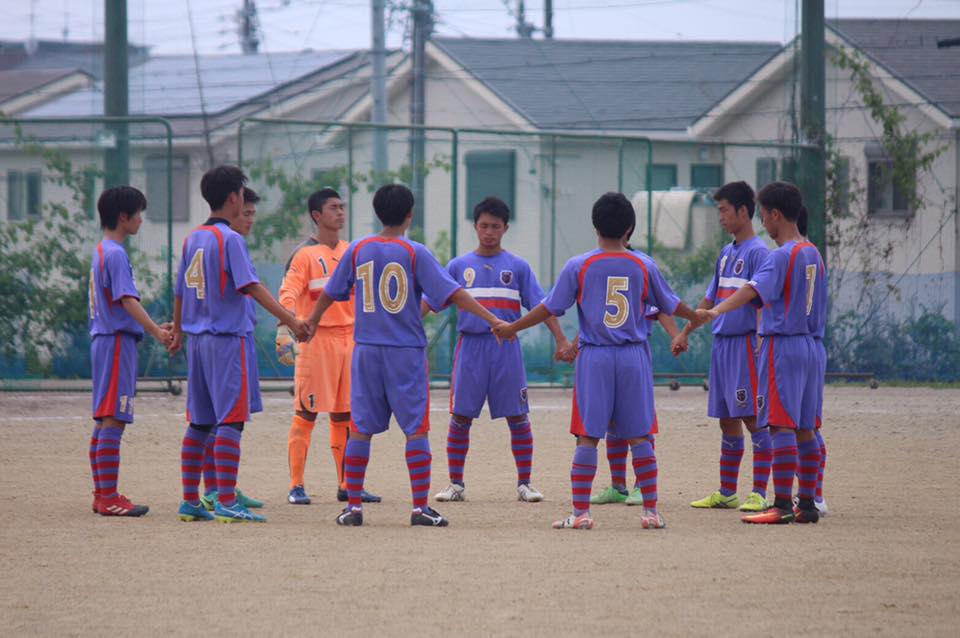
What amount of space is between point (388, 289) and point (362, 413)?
699 mm

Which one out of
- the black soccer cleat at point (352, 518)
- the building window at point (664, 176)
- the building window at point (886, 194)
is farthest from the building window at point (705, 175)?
the black soccer cleat at point (352, 518)

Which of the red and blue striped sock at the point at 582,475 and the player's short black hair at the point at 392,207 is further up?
the player's short black hair at the point at 392,207

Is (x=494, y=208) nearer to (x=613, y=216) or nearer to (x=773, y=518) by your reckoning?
(x=613, y=216)

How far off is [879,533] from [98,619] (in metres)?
4.13

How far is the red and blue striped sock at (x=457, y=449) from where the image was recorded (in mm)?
9312

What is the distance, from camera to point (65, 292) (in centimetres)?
1592

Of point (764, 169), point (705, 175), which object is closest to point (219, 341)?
point (764, 169)

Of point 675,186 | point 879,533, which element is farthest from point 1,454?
point 675,186

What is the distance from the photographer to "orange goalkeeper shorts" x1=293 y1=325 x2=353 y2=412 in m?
9.17

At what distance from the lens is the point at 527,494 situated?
918cm

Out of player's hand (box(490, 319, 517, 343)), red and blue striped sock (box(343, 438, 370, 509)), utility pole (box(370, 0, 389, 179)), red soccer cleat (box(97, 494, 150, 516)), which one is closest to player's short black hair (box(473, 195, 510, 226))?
player's hand (box(490, 319, 517, 343))

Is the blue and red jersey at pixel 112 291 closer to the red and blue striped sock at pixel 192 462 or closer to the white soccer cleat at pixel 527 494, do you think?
the red and blue striped sock at pixel 192 462

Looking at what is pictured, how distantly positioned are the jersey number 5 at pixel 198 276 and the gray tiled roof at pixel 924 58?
15470mm

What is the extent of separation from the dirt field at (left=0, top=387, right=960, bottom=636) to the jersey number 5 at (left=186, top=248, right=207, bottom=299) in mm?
1307
